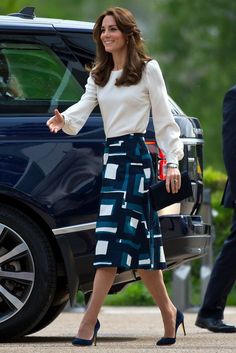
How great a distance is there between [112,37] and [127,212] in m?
0.93

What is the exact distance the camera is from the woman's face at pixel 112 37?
8.25 m

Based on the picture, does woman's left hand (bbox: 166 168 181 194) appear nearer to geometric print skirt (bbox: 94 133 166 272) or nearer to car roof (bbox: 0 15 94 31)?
geometric print skirt (bbox: 94 133 166 272)

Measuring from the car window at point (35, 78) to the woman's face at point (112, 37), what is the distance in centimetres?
82

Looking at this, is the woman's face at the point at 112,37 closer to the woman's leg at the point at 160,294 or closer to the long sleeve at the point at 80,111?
the long sleeve at the point at 80,111

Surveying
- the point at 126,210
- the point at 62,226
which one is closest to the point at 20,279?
the point at 62,226

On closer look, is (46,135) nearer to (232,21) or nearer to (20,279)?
(20,279)

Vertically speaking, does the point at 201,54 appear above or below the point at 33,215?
below

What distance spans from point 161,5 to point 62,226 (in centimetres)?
3187

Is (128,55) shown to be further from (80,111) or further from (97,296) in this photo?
(97,296)

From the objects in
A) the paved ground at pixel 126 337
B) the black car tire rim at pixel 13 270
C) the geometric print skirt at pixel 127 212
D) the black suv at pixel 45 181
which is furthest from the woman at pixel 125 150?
the black car tire rim at pixel 13 270

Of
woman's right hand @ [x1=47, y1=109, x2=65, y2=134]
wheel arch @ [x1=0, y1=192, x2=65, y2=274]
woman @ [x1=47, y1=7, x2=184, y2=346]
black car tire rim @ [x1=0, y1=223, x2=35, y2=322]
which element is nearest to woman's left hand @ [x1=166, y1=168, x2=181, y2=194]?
woman @ [x1=47, y1=7, x2=184, y2=346]

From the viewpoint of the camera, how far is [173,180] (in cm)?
815

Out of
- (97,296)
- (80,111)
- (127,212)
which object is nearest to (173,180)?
(127,212)

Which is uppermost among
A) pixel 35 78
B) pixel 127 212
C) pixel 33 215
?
pixel 35 78
